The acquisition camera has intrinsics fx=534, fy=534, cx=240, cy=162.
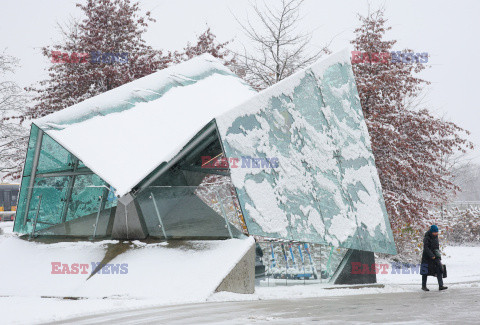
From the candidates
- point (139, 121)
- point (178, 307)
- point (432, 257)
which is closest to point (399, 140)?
point (432, 257)

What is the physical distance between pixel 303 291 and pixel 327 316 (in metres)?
4.08

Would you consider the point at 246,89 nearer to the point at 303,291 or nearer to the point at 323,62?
the point at 323,62

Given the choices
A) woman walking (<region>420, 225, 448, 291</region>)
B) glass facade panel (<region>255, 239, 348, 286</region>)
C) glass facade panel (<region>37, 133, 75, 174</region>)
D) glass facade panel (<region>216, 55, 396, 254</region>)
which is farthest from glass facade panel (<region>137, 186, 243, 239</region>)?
woman walking (<region>420, 225, 448, 291</region>)

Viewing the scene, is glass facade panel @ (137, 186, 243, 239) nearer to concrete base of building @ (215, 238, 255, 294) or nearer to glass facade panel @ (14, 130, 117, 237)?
concrete base of building @ (215, 238, 255, 294)

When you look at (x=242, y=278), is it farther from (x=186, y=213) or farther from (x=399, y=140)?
(x=399, y=140)

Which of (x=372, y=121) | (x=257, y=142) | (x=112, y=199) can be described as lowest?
(x=112, y=199)

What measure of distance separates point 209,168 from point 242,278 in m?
5.33

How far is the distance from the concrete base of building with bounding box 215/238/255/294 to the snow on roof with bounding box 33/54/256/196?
266cm

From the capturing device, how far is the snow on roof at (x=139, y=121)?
37.0 ft

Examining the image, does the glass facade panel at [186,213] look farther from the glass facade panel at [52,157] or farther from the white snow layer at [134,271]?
the glass facade panel at [52,157]

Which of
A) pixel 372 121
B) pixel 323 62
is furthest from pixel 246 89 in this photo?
pixel 372 121

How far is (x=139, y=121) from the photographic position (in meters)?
13.2

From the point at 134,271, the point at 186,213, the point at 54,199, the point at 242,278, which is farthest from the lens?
the point at 54,199

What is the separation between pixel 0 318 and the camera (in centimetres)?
729
